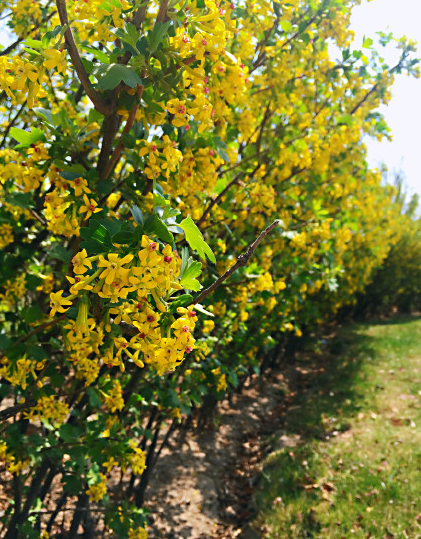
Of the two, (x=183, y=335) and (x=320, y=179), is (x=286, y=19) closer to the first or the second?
(x=320, y=179)

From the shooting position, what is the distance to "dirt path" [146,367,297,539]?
12.4 feet

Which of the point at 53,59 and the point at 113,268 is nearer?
the point at 113,268

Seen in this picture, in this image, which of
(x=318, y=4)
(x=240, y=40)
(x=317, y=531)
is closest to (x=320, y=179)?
(x=318, y=4)

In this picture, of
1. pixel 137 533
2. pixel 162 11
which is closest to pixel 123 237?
pixel 162 11

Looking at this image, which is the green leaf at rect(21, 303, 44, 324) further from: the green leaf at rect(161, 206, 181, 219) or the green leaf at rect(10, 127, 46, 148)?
the green leaf at rect(161, 206, 181, 219)

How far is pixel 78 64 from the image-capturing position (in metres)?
1.22

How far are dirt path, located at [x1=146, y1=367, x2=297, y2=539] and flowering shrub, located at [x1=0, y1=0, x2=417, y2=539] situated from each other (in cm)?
48

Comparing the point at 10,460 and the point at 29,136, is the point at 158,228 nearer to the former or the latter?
the point at 29,136

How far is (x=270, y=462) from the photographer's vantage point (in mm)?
4766

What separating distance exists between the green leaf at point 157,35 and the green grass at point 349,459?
367 centimetres

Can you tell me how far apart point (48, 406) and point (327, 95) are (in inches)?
120

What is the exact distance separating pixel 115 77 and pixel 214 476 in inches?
174

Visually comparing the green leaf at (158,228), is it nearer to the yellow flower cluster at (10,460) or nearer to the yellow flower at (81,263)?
the yellow flower at (81,263)

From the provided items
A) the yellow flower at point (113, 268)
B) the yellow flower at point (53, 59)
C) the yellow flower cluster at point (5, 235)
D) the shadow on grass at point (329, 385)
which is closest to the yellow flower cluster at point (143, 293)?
the yellow flower at point (113, 268)
